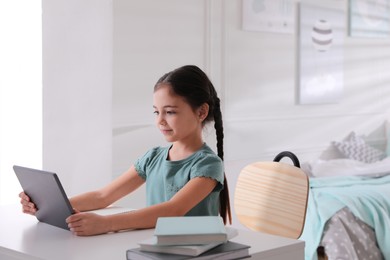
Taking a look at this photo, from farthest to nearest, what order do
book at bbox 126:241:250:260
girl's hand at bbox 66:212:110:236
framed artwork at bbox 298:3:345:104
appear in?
framed artwork at bbox 298:3:345:104
girl's hand at bbox 66:212:110:236
book at bbox 126:241:250:260

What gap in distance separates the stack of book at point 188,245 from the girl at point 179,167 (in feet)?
1.17

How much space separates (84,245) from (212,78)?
2.66m

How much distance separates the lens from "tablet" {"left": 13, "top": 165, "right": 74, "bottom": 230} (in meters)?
2.04

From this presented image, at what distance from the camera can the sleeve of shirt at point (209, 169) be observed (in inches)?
89.0

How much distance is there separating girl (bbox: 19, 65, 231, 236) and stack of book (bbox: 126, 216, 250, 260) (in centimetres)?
36

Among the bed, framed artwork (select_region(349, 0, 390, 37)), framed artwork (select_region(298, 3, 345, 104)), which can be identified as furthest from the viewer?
framed artwork (select_region(349, 0, 390, 37))

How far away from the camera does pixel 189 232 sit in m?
1.72

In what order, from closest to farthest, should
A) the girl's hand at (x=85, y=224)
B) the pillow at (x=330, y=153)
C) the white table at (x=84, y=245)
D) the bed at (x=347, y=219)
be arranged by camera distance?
the white table at (x=84, y=245) → the girl's hand at (x=85, y=224) → the bed at (x=347, y=219) → the pillow at (x=330, y=153)

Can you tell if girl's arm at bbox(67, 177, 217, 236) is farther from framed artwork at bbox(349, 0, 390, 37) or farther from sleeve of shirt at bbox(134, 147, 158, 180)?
framed artwork at bbox(349, 0, 390, 37)

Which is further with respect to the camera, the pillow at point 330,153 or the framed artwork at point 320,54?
the pillow at point 330,153

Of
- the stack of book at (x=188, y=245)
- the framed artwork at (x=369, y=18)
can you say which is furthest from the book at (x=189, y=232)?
the framed artwork at (x=369, y=18)

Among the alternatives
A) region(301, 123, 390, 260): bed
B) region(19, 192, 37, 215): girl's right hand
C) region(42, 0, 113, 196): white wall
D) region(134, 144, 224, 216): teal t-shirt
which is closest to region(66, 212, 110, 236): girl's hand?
region(19, 192, 37, 215): girl's right hand

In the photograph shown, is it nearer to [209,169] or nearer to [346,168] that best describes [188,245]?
[209,169]

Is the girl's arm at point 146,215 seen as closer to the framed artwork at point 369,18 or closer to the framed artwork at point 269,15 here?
the framed artwork at point 269,15
